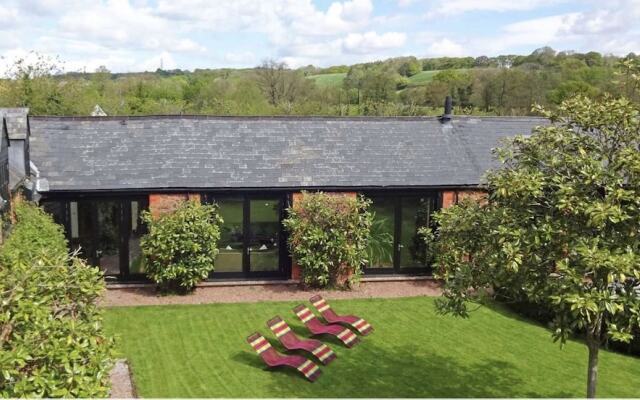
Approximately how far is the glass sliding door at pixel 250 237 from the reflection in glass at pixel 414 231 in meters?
4.51

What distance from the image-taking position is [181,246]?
1725 centimetres

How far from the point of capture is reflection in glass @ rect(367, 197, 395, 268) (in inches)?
778

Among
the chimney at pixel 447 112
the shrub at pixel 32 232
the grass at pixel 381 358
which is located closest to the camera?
the grass at pixel 381 358

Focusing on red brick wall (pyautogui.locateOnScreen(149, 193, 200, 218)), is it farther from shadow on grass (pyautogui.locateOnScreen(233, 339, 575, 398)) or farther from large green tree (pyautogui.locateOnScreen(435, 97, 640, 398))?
large green tree (pyautogui.locateOnScreen(435, 97, 640, 398))

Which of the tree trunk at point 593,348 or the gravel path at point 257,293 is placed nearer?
the tree trunk at point 593,348

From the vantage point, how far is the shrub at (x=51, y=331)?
18.7 feet

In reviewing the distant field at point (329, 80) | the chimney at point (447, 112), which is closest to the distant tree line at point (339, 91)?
the distant field at point (329, 80)

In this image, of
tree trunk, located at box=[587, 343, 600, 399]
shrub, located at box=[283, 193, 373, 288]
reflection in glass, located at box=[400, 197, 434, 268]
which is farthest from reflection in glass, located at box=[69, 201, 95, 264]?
tree trunk, located at box=[587, 343, 600, 399]

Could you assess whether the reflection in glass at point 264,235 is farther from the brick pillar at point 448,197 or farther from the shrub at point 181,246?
the brick pillar at point 448,197

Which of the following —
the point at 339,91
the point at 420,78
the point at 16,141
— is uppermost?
the point at 420,78

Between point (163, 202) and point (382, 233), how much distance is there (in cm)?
778

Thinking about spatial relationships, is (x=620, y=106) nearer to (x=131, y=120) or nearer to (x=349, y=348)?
(x=349, y=348)

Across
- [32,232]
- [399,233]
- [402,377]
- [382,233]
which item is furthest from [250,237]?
[402,377]

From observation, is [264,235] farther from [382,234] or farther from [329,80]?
[329,80]
